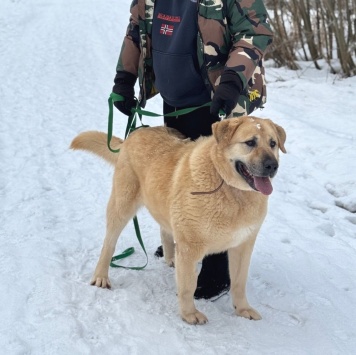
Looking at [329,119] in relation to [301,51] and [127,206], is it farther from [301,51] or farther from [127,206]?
[127,206]

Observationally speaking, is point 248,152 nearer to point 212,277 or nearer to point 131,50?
point 212,277

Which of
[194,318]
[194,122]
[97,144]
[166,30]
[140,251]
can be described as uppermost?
[166,30]

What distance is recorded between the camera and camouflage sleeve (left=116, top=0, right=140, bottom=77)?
388 cm

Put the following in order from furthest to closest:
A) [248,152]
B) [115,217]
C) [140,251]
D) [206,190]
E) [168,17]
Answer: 1. [140,251]
2. [115,217]
3. [168,17]
4. [206,190]
5. [248,152]

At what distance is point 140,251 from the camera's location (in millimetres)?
4516

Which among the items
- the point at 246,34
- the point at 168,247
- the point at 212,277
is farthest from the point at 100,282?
the point at 246,34

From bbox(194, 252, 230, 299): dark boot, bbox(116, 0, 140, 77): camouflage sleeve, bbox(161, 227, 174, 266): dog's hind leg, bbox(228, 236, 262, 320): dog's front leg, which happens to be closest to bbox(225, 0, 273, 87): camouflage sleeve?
bbox(116, 0, 140, 77): camouflage sleeve

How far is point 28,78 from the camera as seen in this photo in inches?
405

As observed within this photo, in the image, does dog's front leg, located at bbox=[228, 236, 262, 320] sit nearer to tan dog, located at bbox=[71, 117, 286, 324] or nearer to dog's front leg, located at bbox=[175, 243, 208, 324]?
tan dog, located at bbox=[71, 117, 286, 324]

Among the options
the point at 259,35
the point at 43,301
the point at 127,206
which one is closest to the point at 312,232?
the point at 127,206

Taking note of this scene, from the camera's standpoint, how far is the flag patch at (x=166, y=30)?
3.55 m

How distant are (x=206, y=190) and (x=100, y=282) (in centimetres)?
118

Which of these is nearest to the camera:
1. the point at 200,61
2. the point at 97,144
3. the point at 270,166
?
the point at 270,166

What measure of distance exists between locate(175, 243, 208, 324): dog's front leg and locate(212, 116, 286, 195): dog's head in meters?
0.53
